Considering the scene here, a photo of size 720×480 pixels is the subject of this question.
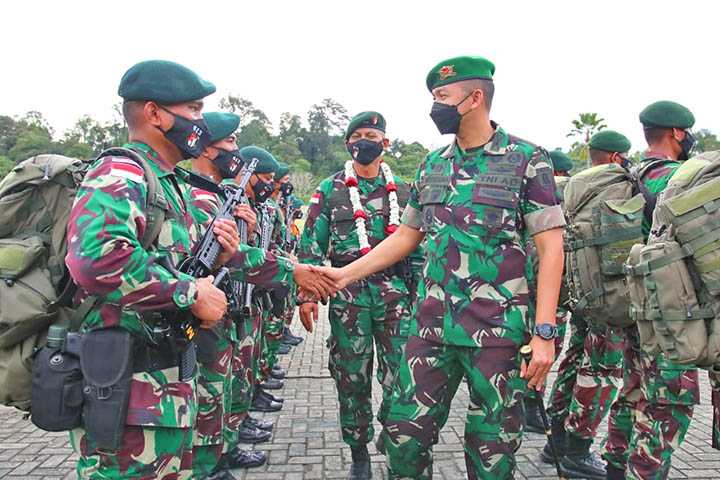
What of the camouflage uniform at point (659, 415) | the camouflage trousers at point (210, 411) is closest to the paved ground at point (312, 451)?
the camouflage trousers at point (210, 411)

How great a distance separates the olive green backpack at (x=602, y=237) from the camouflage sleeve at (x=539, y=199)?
88 cm

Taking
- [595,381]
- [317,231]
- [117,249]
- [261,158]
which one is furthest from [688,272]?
[261,158]

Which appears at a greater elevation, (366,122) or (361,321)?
(366,122)

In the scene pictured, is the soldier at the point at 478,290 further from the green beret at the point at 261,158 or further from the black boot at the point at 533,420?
the green beret at the point at 261,158

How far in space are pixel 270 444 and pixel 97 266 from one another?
2.89m

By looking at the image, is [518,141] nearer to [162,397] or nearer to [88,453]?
[162,397]

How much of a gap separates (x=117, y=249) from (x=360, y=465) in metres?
2.47

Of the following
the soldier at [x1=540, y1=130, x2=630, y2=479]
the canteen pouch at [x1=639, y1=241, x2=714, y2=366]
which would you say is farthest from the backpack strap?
the soldier at [x1=540, y1=130, x2=630, y2=479]

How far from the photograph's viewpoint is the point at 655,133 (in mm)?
3266

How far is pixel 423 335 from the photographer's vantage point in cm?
260

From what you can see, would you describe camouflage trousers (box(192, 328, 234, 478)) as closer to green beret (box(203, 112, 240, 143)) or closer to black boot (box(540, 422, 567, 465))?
green beret (box(203, 112, 240, 143))

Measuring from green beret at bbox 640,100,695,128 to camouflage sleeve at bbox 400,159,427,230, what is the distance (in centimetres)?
140

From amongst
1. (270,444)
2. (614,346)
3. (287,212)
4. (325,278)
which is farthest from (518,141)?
(287,212)

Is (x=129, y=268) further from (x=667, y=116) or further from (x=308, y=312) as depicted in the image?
(x=667, y=116)
